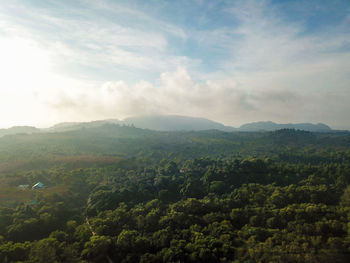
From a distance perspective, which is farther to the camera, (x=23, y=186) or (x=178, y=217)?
(x=23, y=186)

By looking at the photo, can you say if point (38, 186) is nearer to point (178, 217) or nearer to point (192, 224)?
point (178, 217)

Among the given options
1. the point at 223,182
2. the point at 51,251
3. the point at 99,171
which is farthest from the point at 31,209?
the point at 223,182

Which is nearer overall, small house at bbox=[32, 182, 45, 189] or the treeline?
the treeline

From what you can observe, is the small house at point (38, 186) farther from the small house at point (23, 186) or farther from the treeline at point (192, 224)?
the treeline at point (192, 224)

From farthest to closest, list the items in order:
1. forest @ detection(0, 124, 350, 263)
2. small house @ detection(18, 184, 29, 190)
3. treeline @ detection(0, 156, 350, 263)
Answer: small house @ detection(18, 184, 29, 190)
forest @ detection(0, 124, 350, 263)
treeline @ detection(0, 156, 350, 263)

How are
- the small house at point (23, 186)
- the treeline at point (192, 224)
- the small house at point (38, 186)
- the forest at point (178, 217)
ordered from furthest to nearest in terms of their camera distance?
the small house at point (38, 186) → the small house at point (23, 186) → the forest at point (178, 217) → the treeline at point (192, 224)

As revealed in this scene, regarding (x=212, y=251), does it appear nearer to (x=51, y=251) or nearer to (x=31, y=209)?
(x=51, y=251)

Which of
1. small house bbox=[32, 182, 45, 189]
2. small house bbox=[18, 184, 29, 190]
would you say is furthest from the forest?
small house bbox=[32, 182, 45, 189]

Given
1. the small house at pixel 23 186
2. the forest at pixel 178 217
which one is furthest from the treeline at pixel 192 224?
the small house at pixel 23 186

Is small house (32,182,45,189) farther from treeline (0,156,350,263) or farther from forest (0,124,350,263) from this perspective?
treeline (0,156,350,263)

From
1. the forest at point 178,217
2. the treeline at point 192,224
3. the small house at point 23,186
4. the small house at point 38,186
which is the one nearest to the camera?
the treeline at point 192,224

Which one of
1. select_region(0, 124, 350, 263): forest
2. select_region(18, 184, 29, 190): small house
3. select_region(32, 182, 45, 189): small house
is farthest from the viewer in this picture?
select_region(32, 182, 45, 189): small house

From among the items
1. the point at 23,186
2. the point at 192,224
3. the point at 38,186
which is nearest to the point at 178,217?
the point at 192,224
